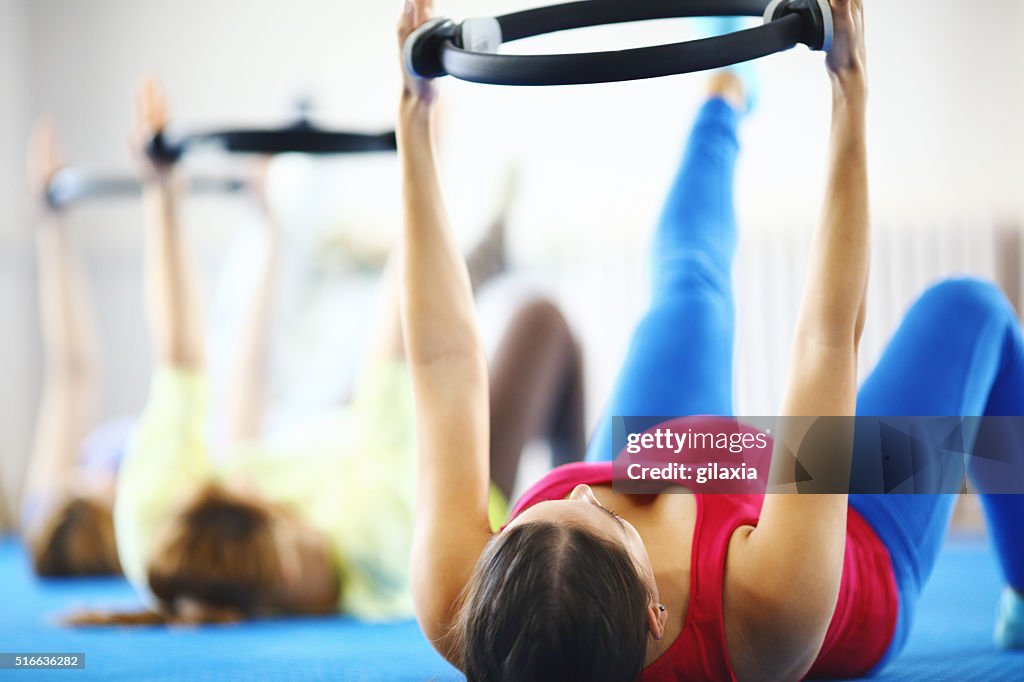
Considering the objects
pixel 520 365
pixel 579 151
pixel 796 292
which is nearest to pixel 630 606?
pixel 520 365

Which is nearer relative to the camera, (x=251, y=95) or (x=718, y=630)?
(x=718, y=630)

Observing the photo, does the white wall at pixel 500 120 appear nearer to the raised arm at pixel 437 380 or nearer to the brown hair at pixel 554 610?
the raised arm at pixel 437 380

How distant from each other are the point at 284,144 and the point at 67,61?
7.46 feet

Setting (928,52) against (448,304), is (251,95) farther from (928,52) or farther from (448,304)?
(448,304)

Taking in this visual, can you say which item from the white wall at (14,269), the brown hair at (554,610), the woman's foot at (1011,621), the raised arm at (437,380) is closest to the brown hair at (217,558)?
the raised arm at (437,380)

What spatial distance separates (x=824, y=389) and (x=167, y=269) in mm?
1072

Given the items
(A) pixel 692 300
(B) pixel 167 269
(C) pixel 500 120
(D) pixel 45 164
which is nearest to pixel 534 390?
(A) pixel 692 300

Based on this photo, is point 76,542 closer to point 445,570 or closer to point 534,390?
point 534,390

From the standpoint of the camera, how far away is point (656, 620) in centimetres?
64

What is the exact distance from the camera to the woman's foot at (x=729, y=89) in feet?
3.91

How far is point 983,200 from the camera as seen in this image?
93.4 inches

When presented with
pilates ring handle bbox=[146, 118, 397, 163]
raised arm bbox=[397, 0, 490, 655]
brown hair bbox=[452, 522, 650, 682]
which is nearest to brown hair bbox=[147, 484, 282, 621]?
pilates ring handle bbox=[146, 118, 397, 163]

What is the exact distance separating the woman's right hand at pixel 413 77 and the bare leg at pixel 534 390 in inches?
22.6

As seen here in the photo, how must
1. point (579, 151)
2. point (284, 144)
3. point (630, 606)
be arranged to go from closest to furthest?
point (630, 606) < point (284, 144) < point (579, 151)
